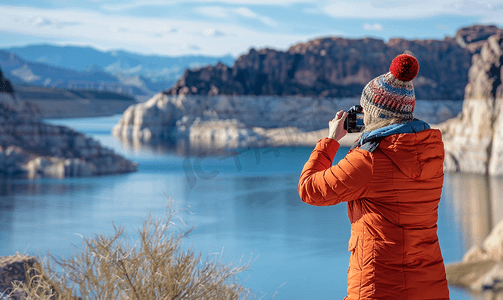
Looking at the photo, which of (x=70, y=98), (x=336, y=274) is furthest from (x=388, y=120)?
(x=70, y=98)

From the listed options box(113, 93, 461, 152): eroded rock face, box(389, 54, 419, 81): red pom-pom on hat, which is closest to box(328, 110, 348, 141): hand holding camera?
box(389, 54, 419, 81): red pom-pom on hat

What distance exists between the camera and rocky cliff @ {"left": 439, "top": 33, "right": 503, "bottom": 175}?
32.6 metres

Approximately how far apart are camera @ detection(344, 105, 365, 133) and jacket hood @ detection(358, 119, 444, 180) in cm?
24

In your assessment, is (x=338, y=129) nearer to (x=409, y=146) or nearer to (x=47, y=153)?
(x=409, y=146)

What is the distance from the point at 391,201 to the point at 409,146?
0.18 meters

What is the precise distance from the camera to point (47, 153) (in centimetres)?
3438

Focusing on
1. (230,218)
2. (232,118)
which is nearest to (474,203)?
(230,218)

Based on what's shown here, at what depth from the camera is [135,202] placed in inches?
1053

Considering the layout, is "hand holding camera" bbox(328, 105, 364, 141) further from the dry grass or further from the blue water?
the blue water

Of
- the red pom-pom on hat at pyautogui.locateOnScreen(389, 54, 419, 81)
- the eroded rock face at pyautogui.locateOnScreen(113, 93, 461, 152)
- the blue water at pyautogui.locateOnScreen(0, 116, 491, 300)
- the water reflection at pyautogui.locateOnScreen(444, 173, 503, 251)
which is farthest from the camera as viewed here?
the eroded rock face at pyautogui.locateOnScreen(113, 93, 461, 152)

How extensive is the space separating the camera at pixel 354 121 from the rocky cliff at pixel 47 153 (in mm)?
33143

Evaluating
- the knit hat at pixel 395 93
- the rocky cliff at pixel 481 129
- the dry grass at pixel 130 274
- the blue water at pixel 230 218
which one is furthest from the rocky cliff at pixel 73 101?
the knit hat at pixel 395 93

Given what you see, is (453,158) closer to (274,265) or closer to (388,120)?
(274,265)

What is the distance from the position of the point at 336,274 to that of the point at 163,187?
1792cm
